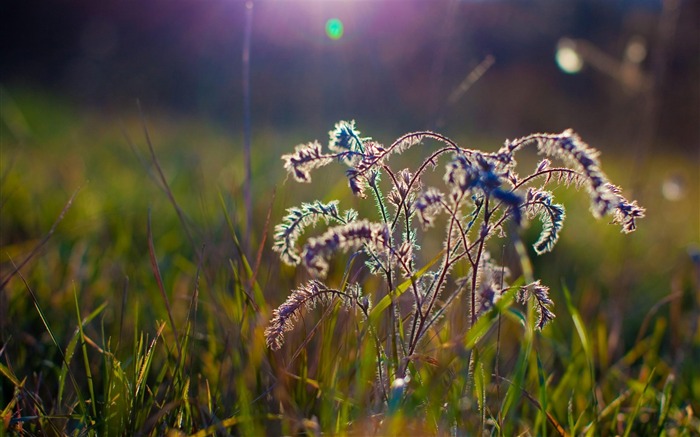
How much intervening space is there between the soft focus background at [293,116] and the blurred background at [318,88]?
0.15 ft

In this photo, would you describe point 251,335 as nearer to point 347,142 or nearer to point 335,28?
point 347,142

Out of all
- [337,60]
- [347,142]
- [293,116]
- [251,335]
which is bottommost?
[251,335]

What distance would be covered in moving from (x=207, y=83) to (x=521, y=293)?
43.3ft

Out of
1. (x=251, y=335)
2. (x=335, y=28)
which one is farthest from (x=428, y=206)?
(x=335, y=28)

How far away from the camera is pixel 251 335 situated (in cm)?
160

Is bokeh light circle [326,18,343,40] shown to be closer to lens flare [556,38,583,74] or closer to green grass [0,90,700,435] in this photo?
green grass [0,90,700,435]

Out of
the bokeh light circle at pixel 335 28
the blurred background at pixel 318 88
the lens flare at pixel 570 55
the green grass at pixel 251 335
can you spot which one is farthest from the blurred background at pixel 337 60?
the lens flare at pixel 570 55

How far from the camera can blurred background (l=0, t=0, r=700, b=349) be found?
533 centimetres

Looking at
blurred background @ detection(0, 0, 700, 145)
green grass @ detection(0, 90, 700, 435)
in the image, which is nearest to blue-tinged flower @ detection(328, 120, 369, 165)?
green grass @ detection(0, 90, 700, 435)

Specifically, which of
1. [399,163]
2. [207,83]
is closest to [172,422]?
[399,163]

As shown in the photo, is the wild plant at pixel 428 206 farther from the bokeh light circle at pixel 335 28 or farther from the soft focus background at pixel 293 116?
the bokeh light circle at pixel 335 28

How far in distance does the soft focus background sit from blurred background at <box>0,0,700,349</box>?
0.04 m

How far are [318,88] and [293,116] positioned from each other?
175 centimetres

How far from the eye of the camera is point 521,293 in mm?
1506
